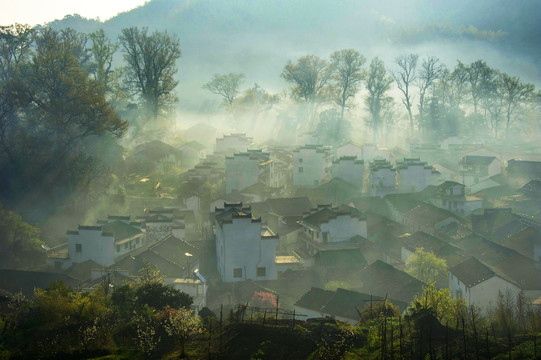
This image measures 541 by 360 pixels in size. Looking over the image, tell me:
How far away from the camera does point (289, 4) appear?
108000mm

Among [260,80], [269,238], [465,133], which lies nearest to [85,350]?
[269,238]

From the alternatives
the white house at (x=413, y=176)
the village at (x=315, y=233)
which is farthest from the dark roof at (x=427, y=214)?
the white house at (x=413, y=176)

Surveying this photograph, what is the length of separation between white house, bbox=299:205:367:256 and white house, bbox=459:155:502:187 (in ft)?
47.2

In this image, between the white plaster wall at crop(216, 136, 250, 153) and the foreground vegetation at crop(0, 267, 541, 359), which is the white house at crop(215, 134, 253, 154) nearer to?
the white plaster wall at crop(216, 136, 250, 153)

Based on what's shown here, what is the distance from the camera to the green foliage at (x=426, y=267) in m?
21.2

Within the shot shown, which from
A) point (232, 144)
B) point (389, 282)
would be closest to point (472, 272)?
point (389, 282)

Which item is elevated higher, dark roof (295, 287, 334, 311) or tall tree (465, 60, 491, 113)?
tall tree (465, 60, 491, 113)

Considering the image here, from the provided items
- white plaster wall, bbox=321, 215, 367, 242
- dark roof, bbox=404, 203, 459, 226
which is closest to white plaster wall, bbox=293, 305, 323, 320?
white plaster wall, bbox=321, 215, 367, 242

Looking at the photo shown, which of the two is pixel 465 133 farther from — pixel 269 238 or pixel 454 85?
pixel 269 238

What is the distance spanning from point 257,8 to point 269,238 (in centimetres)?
9393

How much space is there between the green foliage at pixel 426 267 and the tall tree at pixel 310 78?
1143 inches

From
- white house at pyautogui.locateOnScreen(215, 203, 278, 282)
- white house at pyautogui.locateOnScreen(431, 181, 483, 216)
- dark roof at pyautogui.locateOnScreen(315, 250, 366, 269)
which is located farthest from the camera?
white house at pyautogui.locateOnScreen(431, 181, 483, 216)

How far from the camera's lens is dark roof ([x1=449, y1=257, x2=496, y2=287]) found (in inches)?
735

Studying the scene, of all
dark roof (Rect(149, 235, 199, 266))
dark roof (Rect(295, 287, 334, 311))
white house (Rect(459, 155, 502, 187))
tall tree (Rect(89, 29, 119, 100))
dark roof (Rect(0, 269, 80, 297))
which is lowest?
dark roof (Rect(295, 287, 334, 311))
